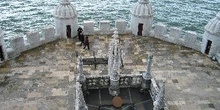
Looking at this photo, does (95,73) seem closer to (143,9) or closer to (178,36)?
(143,9)

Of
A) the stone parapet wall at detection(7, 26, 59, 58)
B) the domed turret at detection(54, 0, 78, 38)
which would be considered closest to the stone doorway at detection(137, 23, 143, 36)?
the domed turret at detection(54, 0, 78, 38)

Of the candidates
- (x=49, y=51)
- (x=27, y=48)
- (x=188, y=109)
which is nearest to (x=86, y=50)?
(x=49, y=51)

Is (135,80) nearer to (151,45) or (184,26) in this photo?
(151,45)

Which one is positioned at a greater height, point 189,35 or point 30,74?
point 189,35

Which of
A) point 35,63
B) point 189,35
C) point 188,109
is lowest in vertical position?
point 188,109

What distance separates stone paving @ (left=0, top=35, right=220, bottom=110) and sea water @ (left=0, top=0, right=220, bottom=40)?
41.0 ft

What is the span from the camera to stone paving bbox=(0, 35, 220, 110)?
663 inches

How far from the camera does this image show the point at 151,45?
2319cm

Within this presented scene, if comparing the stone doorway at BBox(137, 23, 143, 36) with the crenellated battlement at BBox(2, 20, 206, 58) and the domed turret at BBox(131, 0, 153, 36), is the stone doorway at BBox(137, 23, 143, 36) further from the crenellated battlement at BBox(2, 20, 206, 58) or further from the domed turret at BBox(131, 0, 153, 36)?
the crenellated battlement at BBox(2, 20, 206, 58)

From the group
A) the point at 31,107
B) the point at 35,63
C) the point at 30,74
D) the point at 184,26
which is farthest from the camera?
the point at 184,26

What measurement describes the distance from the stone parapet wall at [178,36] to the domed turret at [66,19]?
6.77 metres

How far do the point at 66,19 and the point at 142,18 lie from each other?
610 centimetres

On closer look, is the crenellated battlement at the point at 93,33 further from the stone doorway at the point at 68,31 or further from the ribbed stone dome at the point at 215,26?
the ribbed stone dome at the point at 215,26

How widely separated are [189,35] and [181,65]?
3.10 m
